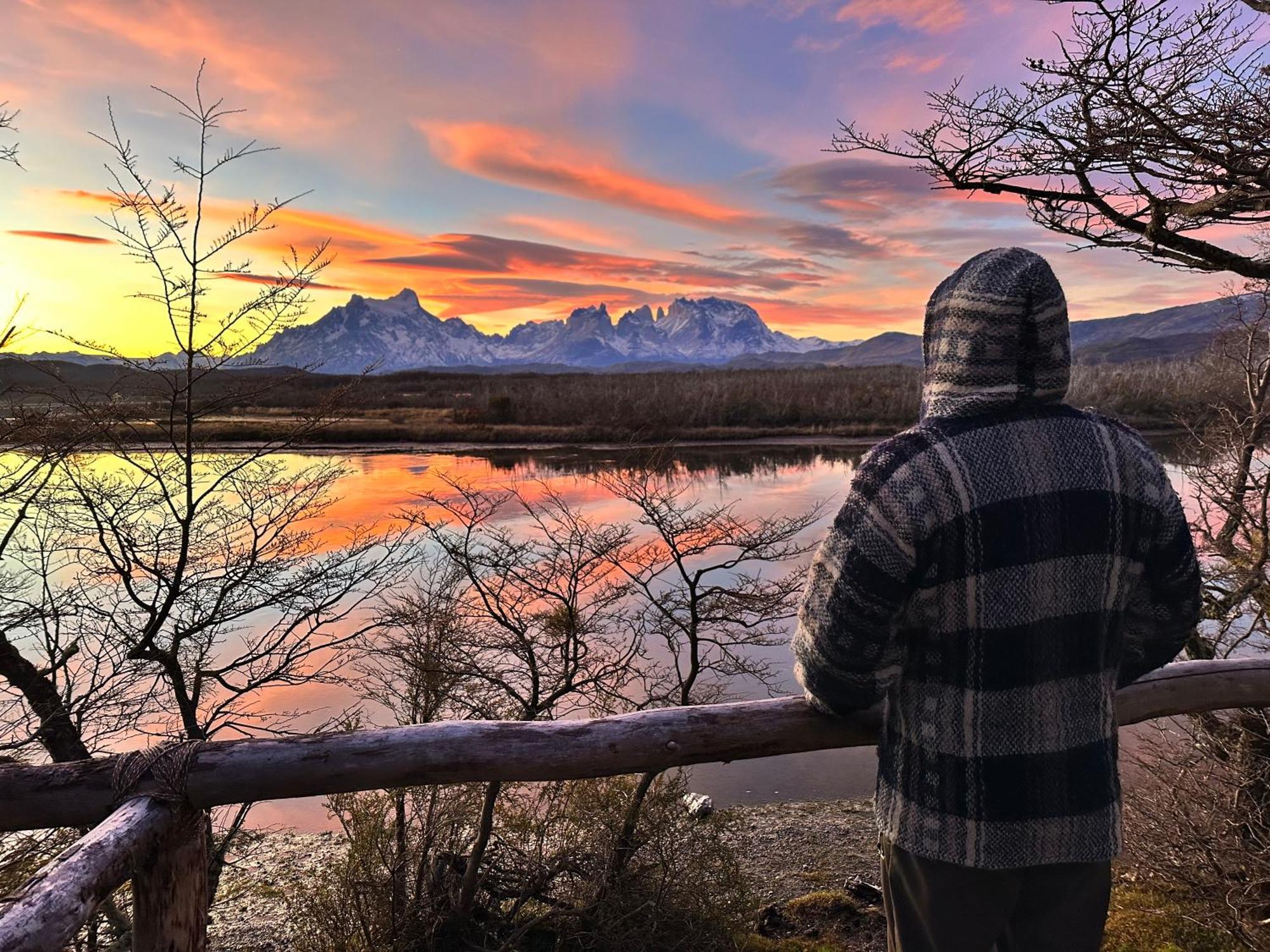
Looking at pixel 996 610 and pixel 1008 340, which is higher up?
pixel 1008 340

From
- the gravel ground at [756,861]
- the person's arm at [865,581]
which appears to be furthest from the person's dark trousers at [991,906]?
the gravel ground at [756,861]

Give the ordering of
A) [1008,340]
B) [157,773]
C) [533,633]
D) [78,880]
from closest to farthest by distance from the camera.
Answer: [1008,340]
[78,880]
[157,773]
[533,633]

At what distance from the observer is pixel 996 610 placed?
48.1 inches

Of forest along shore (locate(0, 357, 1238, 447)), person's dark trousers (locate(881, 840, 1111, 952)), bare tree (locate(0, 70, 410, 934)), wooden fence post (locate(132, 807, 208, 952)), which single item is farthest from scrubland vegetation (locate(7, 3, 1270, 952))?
forest along shore (locate(0, 357, 1238, 447))

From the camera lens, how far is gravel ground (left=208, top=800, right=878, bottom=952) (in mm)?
7227

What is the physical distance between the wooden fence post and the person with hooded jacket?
1.55 meters

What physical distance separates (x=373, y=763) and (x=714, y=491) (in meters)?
22.8

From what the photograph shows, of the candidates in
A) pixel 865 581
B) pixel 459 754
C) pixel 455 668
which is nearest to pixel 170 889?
pixel 459 754

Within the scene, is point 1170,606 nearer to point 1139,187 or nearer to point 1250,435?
point 1139,187

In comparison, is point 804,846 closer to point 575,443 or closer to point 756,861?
point 756,861

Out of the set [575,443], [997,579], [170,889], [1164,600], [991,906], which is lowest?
[575,443]

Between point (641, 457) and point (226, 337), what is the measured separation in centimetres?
651

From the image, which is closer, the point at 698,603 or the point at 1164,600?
the point at 1164,600

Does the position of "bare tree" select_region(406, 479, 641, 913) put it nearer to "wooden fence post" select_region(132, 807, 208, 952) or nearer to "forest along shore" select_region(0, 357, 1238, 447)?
"wooden fence post" select_region(132, 807, 208, 952)
